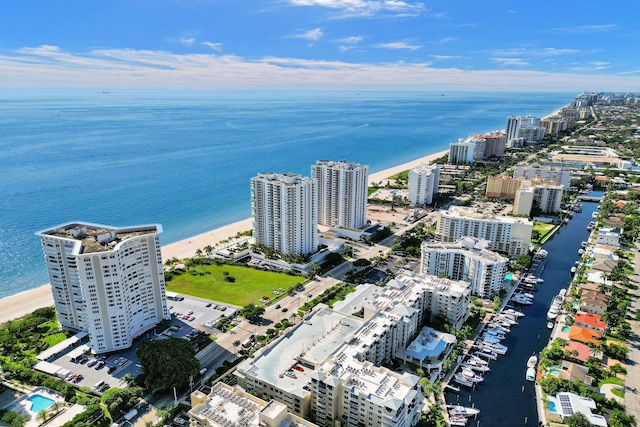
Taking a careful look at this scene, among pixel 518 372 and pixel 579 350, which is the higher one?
pixel 579 350

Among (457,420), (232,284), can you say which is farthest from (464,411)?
(232,284)

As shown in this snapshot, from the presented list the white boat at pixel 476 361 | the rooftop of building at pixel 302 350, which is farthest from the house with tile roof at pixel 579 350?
the rooftop of building at pixel 302 350

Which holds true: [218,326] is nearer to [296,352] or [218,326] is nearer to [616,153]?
[296,352]

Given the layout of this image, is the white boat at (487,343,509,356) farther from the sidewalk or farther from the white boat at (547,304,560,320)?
the sidewalk

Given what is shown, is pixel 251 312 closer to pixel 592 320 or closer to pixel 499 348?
pixel 499 348

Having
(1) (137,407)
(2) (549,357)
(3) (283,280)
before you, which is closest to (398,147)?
(3) (283,280)
